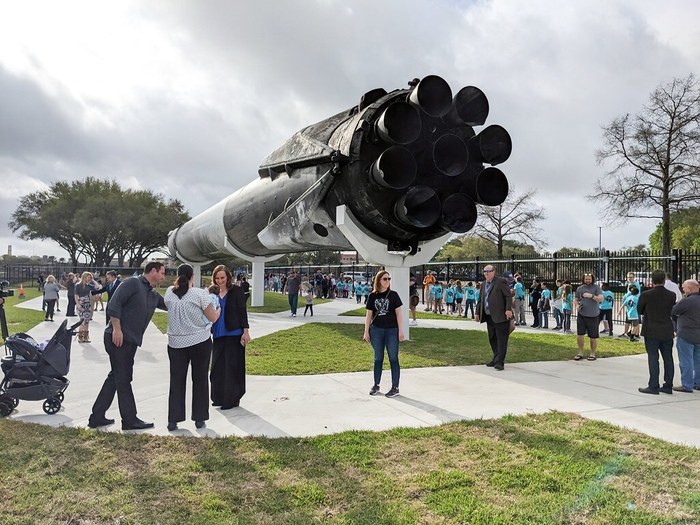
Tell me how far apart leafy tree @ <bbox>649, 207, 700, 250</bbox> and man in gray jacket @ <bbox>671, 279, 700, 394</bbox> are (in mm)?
10291

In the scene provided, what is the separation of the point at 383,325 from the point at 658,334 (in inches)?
144

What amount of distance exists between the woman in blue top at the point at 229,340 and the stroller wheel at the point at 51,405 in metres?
1.74

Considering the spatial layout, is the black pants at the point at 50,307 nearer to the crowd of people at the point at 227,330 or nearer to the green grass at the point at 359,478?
the crowd of people at the point at 227,330

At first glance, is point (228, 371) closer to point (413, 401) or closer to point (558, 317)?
point (413, 401)

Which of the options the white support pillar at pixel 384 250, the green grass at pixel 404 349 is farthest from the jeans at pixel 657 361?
the white support pillar at pixel 384 250

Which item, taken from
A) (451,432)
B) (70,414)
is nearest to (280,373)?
(70,414)

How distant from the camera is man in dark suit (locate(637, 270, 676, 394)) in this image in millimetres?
6652

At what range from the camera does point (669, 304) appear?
266 inches

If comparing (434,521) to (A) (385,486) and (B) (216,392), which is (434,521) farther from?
(B) (216,392)

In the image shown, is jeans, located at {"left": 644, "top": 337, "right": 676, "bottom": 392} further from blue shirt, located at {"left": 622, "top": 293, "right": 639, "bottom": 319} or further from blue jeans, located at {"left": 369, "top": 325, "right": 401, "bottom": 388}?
blue shirt, located at {"left": 622, "top": 293, "right": 639, "bottom": 319}

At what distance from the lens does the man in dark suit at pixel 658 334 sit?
6.65 metres

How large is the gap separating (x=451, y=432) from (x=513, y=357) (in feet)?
16.4

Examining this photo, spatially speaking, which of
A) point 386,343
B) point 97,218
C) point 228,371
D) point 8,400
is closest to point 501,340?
point 386,343

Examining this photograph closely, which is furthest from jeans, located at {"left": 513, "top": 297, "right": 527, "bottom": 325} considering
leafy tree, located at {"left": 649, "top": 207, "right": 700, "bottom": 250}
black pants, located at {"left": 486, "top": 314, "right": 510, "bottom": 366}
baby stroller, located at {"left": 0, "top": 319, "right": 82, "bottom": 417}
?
baby stroller, located at {"left": 0, "top": 319, "right": 82, "bottom": 417}
